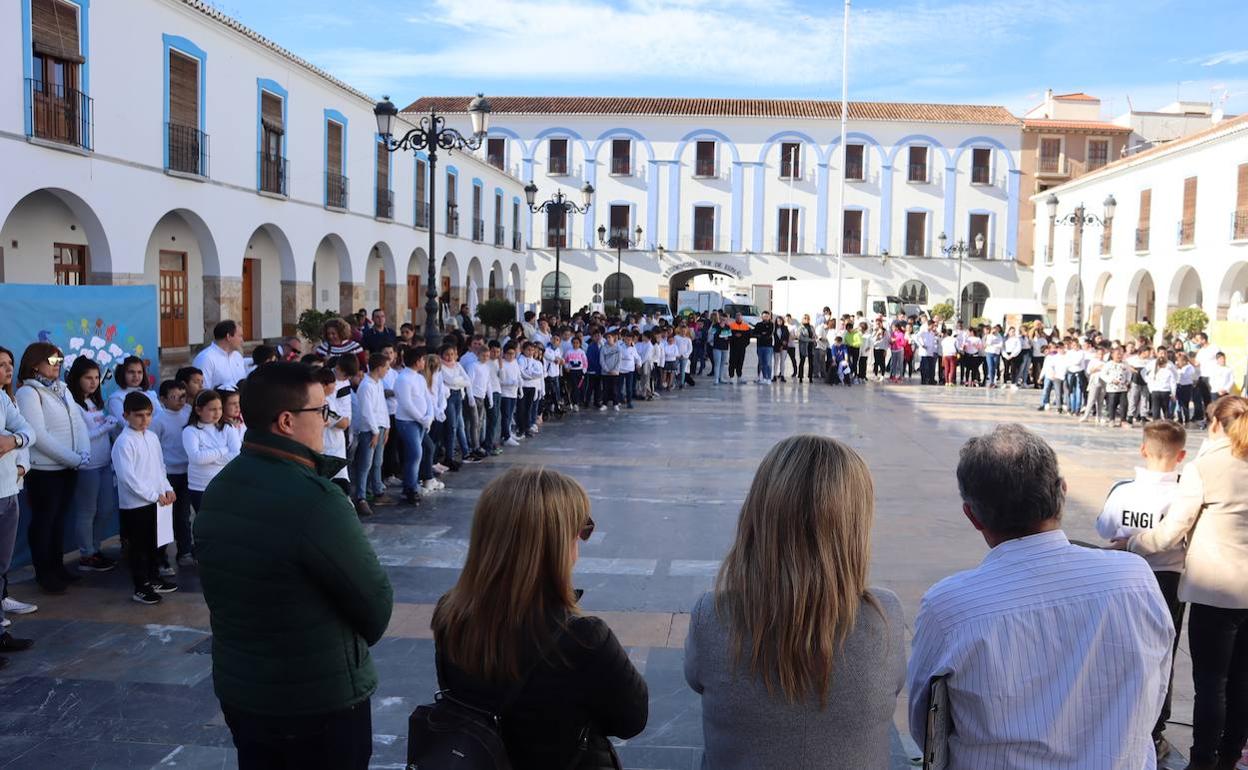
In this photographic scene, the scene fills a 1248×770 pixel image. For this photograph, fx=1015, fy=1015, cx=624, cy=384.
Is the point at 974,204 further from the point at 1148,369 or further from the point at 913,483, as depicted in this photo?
the point at 913,483

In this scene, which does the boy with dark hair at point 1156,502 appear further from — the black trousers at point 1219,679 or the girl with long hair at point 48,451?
the girl with long hair at point 48,451

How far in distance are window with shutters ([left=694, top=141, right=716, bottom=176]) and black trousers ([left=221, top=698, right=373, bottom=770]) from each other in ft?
148

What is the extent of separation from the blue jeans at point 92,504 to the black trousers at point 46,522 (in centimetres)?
32

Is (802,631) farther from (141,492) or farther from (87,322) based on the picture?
(87,322)

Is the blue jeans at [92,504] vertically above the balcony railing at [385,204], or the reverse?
the balcony railing at [385,204]

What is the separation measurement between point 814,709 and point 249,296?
2352 cm

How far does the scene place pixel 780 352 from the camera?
75.2 ft

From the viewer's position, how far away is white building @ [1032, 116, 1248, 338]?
2791cm

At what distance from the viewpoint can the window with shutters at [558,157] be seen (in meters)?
46.8

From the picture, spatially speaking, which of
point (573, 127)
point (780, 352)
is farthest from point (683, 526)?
point (573, 127)

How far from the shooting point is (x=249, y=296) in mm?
23641

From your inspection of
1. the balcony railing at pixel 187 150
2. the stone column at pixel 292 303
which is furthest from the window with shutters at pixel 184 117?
the stone column at pixel 292 303

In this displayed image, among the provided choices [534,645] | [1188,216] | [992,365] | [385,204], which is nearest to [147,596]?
[534,645]

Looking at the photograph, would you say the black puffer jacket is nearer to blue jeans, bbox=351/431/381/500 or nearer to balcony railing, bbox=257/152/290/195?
blue jeans, bbox=351/431/381/500
